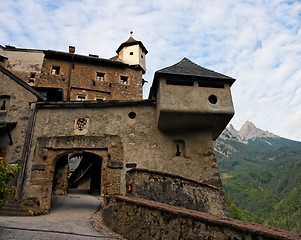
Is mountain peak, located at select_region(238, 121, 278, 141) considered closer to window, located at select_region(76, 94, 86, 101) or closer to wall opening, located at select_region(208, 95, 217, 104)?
window, located at select_region(76, 94, 86, 101)

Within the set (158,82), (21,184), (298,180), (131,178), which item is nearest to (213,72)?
(158,82)

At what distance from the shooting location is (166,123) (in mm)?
12977

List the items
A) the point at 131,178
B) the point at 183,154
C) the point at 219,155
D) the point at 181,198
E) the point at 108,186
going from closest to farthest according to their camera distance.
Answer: the point at 131,178
the point at 181,198
the point at 108,186
the point at 183,154
the point at 219,155

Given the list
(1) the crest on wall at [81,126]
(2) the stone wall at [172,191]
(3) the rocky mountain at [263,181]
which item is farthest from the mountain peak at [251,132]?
(2) the stone wall at [172,191]

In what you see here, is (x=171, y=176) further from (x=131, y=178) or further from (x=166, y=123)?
(x=166, y=123)

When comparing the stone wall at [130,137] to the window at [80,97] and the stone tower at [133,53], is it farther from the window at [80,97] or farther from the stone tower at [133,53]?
the stone tower at [133,53]

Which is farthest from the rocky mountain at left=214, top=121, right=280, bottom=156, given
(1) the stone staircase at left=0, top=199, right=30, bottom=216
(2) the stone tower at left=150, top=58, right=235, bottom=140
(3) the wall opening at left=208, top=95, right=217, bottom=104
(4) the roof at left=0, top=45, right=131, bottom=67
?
(1) the stone staircase at left=0, top=199, right=30, bottom=216

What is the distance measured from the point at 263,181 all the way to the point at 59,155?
69.8 metres

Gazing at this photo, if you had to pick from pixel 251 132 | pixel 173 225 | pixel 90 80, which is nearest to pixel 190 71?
pixel 173 225

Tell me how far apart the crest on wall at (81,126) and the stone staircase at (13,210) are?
152 inches

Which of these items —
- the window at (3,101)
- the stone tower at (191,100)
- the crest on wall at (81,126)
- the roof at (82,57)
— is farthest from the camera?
the roof at (82,57)

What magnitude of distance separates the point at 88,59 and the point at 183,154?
43.2ft

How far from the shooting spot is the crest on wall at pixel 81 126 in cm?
1338

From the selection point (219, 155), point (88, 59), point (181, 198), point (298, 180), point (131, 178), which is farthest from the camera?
point (219, 155)
